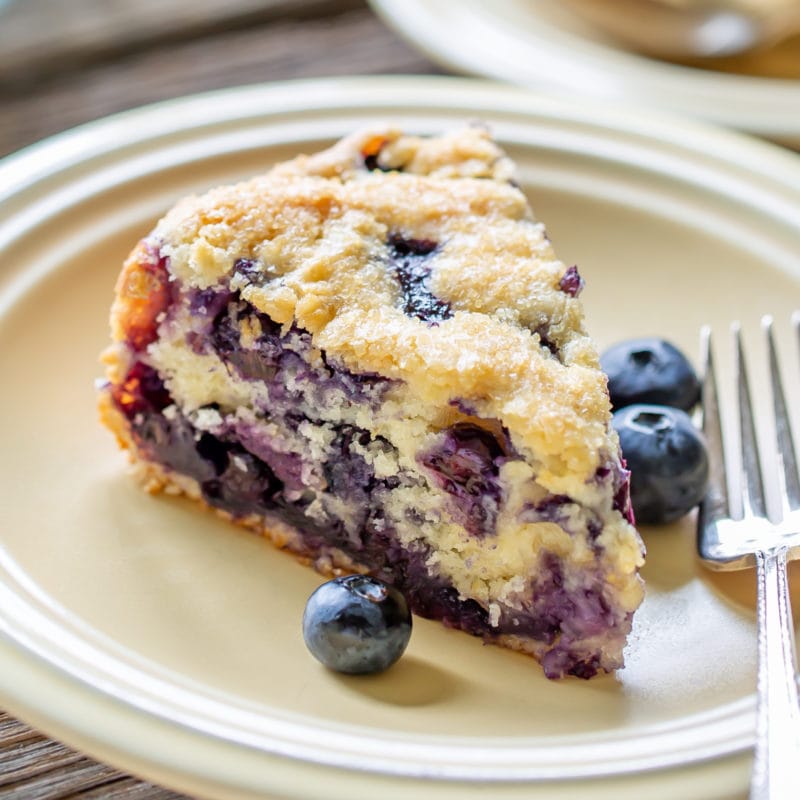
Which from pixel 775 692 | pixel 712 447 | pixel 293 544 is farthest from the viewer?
pixel 712 447

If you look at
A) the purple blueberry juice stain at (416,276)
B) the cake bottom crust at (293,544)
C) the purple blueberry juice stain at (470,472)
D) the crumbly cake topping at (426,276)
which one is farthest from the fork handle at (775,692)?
the purple blueberry juice stain at (416,276)

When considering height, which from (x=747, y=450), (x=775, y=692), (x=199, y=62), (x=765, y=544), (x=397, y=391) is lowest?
(x=775, y=692)

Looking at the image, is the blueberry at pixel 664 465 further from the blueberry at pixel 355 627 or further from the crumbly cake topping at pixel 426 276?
the blueberry at pixel 355 627

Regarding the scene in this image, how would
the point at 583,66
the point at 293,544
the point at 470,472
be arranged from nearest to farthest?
1. the point at 470,472
2. the point at 293,544
3. the point at 583,66

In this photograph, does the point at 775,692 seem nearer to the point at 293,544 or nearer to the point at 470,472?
the point at 470,472

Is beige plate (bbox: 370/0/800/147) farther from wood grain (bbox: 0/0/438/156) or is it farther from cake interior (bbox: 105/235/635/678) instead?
cake interior (bbox: 105/235/635/678)

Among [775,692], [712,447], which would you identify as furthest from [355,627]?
[712,447]

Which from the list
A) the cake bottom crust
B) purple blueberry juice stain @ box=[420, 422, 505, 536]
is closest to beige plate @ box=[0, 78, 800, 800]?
the cake bottom crust

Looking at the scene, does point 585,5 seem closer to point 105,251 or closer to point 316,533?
point 105,251
